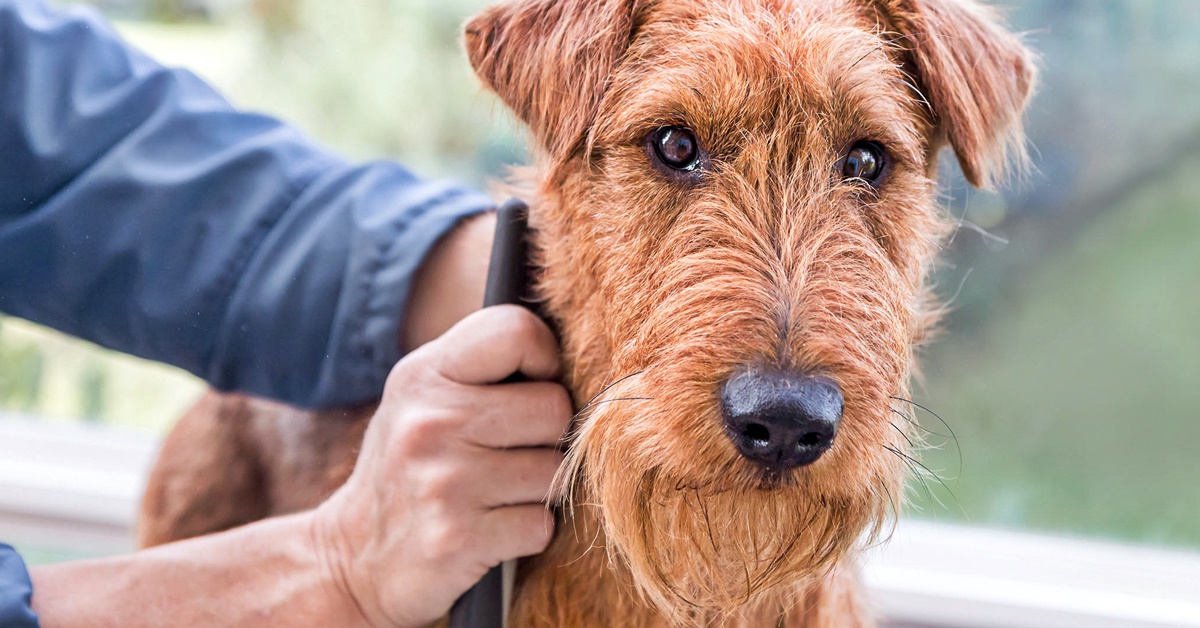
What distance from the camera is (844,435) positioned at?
807 millimetres

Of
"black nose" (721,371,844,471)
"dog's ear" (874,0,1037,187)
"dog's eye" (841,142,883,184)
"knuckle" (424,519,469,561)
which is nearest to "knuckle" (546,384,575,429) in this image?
"knuckle" (424,519,469,561)

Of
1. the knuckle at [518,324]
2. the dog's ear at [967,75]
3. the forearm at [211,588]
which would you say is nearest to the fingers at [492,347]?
the knuckle at [518,324]

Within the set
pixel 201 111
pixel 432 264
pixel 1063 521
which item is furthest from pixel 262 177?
pixel 1063 521

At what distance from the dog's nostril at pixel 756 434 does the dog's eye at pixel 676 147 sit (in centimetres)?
30

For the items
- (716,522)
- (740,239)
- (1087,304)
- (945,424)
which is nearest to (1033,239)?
(1087,304)

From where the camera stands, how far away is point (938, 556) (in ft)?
5.41

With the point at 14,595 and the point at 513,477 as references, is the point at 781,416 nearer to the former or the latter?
the point at 513,477

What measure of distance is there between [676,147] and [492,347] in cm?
27

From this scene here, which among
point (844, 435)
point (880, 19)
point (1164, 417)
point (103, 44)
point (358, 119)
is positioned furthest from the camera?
point (358, 119)

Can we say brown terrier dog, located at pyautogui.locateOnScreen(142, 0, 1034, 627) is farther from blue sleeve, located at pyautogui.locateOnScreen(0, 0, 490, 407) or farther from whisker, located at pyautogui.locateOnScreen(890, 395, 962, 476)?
blue sleeve, located at pyautogui.locateOnScreen(0, 0, 490, 407)

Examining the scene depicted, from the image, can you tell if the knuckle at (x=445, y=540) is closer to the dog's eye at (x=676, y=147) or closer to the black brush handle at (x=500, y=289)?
the black brush handle at (x=500, y=289)

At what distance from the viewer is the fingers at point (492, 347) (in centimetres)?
99

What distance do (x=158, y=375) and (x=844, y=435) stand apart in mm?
1370

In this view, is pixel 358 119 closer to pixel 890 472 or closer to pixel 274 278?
pixel 274 278
